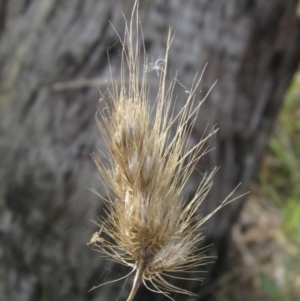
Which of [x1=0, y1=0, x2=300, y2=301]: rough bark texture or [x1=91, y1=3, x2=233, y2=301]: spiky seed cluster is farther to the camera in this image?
[x1=0, y1=0, x2=300, y2=301]: rough bark texture

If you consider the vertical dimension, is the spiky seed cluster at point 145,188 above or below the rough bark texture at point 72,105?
above

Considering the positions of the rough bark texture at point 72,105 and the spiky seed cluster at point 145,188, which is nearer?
the spiky seed cluster at point 145,188

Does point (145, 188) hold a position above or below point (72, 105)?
above

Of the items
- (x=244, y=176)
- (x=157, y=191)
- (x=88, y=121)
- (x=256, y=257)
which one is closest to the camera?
(x=157, y=191)

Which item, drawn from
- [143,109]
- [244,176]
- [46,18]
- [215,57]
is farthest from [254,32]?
[143,109]

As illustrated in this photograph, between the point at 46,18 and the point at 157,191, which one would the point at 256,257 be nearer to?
the point at 46,18

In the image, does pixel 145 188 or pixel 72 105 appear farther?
pixel 72 105

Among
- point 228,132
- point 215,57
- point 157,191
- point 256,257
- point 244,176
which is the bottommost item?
point 256,257

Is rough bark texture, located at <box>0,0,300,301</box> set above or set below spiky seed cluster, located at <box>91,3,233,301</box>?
below
